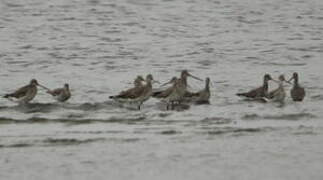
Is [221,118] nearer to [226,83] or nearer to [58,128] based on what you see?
[58,128]

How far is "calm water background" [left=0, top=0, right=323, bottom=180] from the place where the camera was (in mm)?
12805

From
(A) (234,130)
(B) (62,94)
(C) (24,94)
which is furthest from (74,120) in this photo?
(A) (234,130)

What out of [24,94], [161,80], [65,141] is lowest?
[65,141]

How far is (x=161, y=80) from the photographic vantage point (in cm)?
2153

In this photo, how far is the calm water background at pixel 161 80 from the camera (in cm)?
1280

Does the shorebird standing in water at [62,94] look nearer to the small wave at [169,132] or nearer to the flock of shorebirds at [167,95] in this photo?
the flock of shorebirds at [167,95]

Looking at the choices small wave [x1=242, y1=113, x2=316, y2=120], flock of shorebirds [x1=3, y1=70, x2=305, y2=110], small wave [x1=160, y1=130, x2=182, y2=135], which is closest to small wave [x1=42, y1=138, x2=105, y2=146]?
small wave [x1=160, y1=130, x2=182, y2=135]

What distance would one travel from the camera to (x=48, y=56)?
983 inches

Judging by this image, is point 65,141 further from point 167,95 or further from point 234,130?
point 167,95

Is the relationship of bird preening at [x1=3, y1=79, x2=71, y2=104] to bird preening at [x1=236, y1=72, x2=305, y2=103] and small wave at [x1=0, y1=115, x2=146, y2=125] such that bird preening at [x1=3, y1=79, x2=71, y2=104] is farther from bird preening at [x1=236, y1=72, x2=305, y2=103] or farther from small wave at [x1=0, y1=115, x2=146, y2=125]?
bird preening at [x1=236, y1=72, x2=305, y2=103]

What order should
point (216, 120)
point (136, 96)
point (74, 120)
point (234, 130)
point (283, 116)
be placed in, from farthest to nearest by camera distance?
point (136, 96) → point (283, 116) → point (74, 120) → point (216, 120) → point (234, 130)

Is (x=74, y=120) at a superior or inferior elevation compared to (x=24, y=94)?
inferior

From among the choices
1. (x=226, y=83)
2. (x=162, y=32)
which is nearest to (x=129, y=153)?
(x=226, y=83)

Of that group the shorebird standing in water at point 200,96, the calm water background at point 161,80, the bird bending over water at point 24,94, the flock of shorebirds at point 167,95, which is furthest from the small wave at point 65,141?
the shorebird standing in water at point 200,96
